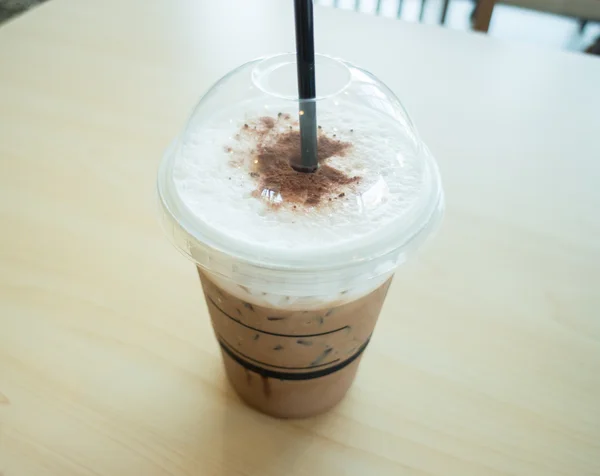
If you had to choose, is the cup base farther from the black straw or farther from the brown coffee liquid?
the black straw

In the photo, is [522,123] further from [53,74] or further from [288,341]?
[53,74]

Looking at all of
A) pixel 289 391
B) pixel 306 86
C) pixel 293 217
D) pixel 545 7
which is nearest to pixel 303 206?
pixel 293 217

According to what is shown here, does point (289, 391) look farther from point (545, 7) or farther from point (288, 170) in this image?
point (545, 7)

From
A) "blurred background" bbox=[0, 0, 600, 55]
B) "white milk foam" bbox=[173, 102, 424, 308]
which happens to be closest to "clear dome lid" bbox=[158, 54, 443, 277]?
"white milk foam" bbox=[173, 102, 424, 308]

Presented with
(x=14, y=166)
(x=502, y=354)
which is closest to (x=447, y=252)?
(x=502, y=354)

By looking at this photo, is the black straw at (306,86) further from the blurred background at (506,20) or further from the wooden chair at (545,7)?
the blurred background at (506,20)

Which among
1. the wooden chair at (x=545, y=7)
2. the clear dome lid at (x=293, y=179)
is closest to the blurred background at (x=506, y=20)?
the wooden chair at (x=545, y=7)
